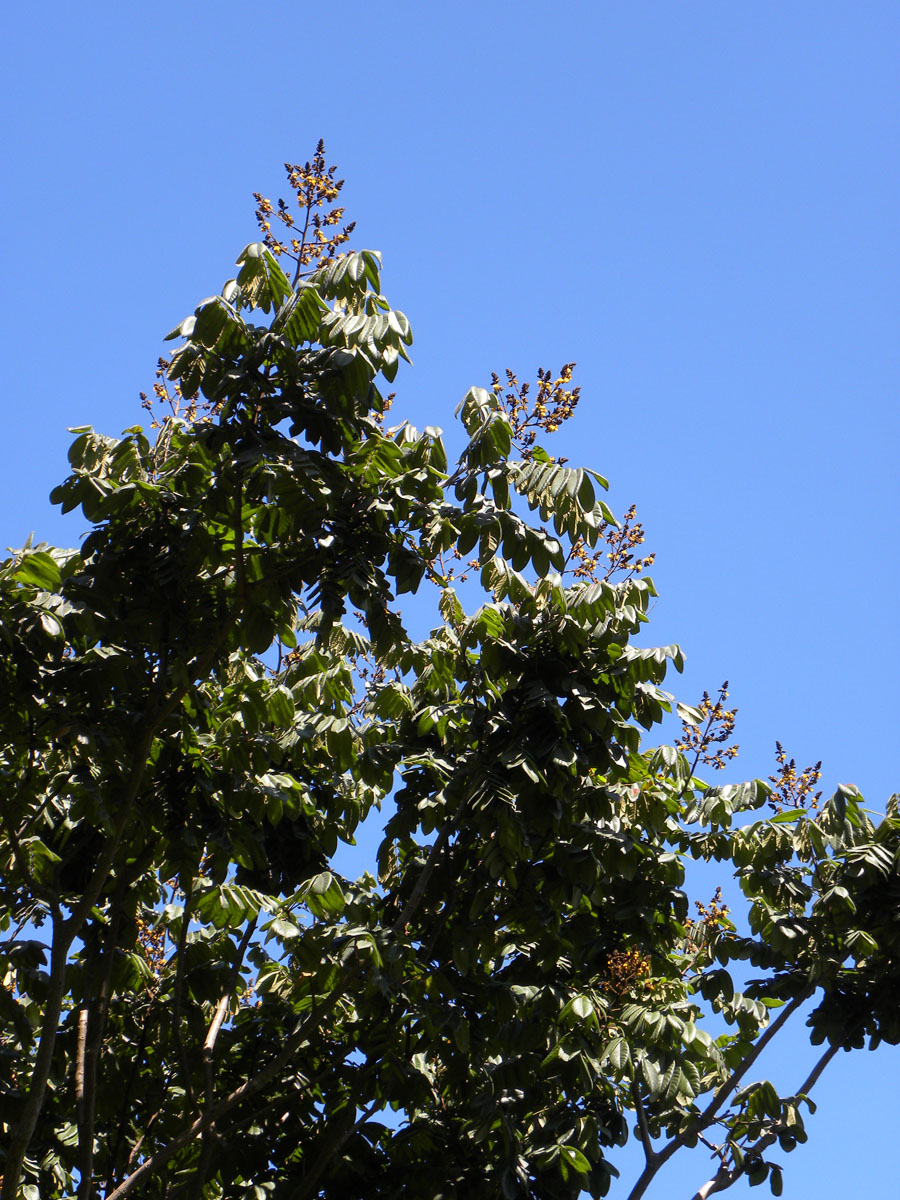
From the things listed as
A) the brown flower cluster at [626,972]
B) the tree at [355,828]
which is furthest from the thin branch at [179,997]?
the brown flower cluster at [626,972]

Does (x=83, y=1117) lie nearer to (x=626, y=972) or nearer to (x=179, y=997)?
(x=179, y=997)

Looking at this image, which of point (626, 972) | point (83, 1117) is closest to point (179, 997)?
point (83, 1117)

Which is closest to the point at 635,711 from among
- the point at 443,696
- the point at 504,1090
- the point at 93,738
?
the point at 443,696

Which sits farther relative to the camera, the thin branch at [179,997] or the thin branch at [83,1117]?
the thin branch at [179,997]

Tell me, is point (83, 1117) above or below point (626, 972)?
below

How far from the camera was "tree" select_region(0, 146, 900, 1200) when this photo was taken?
5.39 m

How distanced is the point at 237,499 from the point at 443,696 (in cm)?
189

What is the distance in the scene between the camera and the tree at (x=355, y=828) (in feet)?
17.7

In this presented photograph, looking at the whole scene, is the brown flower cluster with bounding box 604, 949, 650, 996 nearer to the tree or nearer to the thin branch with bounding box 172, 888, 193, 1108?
the tree

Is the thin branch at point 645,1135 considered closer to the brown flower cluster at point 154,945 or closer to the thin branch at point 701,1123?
the thin branch at point 701,1123

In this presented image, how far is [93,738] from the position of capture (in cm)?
543

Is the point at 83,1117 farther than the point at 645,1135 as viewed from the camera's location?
No

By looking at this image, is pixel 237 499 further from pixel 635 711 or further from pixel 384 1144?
pixel 384 1144

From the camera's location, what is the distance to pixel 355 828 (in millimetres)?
6898
